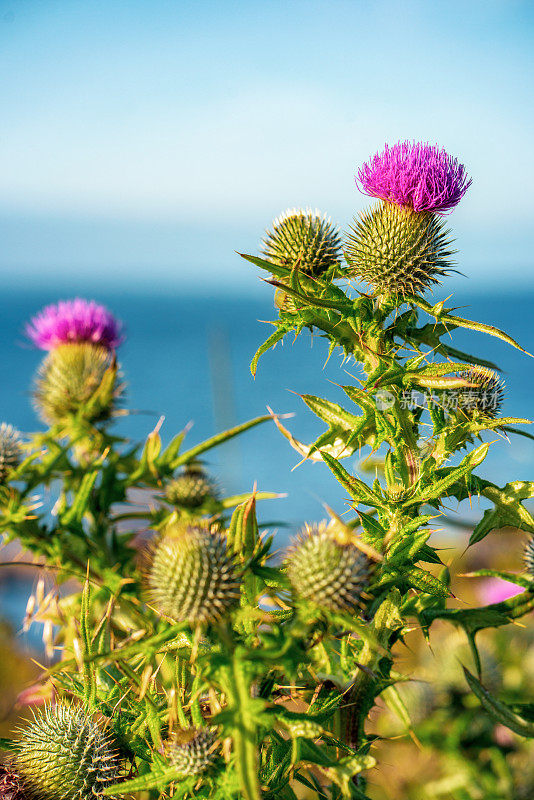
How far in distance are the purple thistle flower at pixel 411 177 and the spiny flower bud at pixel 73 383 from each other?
169cm

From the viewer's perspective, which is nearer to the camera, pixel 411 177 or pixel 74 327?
pixel 411 177

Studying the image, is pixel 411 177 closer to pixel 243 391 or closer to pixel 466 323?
pixel 466 323

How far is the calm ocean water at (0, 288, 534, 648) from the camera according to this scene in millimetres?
14391

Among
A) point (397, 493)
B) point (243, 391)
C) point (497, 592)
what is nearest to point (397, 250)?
point (397, 493)

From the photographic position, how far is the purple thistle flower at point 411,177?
106 inches

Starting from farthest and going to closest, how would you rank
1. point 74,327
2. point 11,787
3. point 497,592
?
point 497,592 < point 74,327 < point 11,787

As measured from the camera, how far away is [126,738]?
2.13 metres

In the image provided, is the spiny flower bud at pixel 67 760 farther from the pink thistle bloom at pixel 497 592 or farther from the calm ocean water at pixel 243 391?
the pink thistle bloom at pixel 497 592

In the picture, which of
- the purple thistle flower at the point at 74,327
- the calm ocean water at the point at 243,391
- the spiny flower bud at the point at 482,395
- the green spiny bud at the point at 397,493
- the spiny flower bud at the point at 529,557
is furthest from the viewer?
the calm ocean water at the point at 243,391

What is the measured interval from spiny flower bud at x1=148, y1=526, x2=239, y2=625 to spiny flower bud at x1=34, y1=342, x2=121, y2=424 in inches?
66.9

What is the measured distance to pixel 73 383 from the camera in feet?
12.8

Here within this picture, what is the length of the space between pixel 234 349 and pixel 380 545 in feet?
211

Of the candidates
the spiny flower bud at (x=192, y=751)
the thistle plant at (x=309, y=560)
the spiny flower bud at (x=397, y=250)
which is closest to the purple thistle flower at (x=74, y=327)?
the thistle plant at (x=309, y=560)

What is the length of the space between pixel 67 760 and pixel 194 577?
33.6 inches
